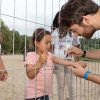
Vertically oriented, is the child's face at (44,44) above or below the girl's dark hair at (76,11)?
below

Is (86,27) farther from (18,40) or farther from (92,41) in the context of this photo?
(92,41)

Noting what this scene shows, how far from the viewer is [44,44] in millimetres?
3080

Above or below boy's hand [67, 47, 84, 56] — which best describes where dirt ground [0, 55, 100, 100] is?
below

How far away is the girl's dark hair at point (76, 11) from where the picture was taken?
2348 mm

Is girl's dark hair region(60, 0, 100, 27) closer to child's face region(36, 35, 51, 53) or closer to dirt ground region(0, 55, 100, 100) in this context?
child's face region(36, 35, 51, 53)

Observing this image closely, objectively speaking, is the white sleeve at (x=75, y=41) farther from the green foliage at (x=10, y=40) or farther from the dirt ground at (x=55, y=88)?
the green foliage at (x=10, y=40)

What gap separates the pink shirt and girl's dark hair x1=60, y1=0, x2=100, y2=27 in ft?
2.26

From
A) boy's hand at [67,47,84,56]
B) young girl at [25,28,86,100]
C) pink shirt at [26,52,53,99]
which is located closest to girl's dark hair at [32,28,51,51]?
young girl at [25,28,86,100]

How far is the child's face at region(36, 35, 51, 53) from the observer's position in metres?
3.05

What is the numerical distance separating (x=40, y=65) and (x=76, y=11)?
0.72 meters

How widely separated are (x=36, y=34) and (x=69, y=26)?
0.63 metres

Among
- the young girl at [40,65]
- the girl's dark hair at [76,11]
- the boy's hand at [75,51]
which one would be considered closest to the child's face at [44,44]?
the young girl at [40,65]

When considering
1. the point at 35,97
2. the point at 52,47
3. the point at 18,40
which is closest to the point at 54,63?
the point at 52,47

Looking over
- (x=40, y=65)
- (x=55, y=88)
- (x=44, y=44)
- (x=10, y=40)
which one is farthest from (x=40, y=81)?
(x=55, y=88)
